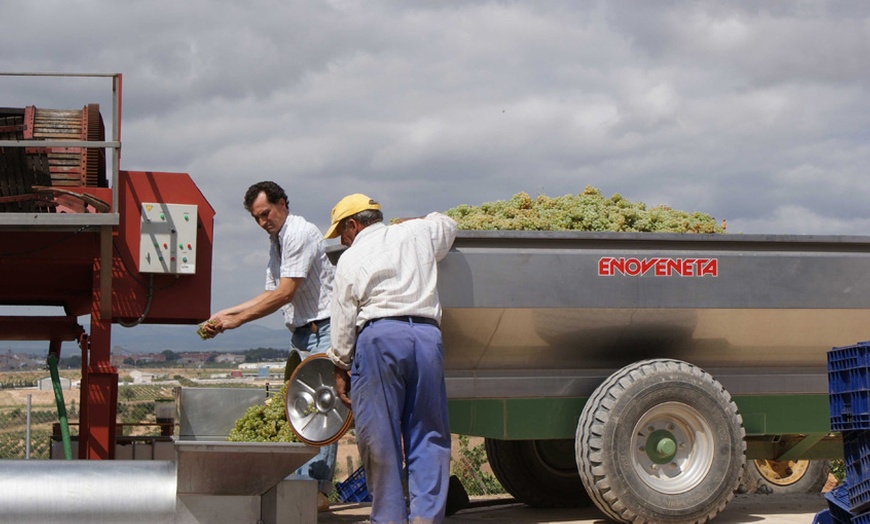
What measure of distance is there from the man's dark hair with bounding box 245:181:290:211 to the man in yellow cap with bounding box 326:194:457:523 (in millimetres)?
1478

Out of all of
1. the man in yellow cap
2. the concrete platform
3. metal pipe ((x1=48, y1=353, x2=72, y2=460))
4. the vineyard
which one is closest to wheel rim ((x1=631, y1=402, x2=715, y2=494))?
the concrete platform

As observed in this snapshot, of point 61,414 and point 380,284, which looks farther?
point 61,414

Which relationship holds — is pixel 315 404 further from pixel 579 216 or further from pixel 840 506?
pixel 840 506

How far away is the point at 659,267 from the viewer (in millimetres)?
6477

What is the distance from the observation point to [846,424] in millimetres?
5004

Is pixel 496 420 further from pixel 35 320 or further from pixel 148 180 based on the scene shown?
pixel 35 320

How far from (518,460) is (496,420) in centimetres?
157

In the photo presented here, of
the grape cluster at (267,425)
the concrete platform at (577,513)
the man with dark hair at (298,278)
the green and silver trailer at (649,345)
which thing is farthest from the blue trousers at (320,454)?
the green and silver trailer at (649,345)

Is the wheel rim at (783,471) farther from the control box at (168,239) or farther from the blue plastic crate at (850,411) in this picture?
the control box at (168,239)

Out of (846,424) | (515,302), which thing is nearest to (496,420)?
(515,302)

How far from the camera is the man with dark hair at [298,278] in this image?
636cm

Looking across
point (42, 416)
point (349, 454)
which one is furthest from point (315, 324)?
point (42, 416)

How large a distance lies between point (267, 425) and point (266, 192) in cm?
152

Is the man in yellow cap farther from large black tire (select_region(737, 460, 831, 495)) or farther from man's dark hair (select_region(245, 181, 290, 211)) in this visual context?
large black tire (select_region(737, 460, 831, 495))
